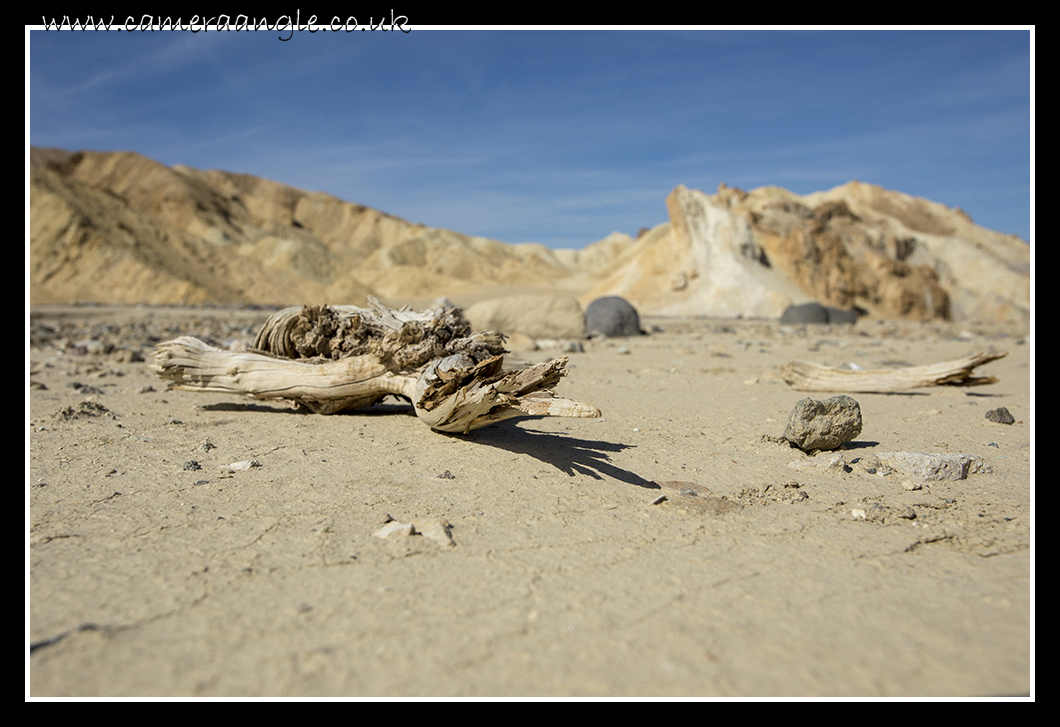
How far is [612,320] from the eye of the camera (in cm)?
1180

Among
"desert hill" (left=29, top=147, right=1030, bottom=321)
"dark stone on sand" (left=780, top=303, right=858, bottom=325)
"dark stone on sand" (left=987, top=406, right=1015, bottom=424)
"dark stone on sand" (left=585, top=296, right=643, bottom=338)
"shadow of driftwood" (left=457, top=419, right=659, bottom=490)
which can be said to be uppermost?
"desert hill" (left=29, top=147, right=1030, bottom=321)

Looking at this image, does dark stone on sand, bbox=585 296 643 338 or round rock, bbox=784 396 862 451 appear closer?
round rock, bbox=784 396 862 451

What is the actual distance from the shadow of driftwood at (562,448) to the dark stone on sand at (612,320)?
26.1 ft

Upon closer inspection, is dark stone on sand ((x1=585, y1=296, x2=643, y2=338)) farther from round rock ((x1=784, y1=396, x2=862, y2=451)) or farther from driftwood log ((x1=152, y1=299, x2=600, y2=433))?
round rock ((x1=784, y1=396, x2=862, y2=451))

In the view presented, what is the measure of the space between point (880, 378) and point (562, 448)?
3308 millimetres

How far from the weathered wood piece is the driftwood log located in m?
2.70

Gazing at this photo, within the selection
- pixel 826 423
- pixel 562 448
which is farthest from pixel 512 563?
pixel 826 423

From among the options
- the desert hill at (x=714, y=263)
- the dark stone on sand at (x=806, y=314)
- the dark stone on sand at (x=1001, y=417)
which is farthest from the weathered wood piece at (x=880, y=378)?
the desert hill at (x=714, y=263)

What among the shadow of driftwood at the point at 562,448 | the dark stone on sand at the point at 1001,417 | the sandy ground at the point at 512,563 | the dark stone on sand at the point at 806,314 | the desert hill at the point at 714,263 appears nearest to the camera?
the sandy ground at the point at 512,563

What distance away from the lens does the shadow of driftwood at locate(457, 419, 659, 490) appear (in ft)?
10.0

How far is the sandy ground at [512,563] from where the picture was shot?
1563 millimetres

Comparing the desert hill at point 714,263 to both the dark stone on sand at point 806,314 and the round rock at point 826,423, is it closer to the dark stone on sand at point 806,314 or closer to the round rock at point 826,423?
the dark stone on sand at point 806,314

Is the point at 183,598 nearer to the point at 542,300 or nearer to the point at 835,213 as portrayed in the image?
the point at 542,300

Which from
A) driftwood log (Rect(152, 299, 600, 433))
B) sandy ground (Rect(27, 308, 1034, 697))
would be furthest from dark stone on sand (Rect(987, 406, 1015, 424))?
driftwood log (Rect(152, 299, 600, 433))
